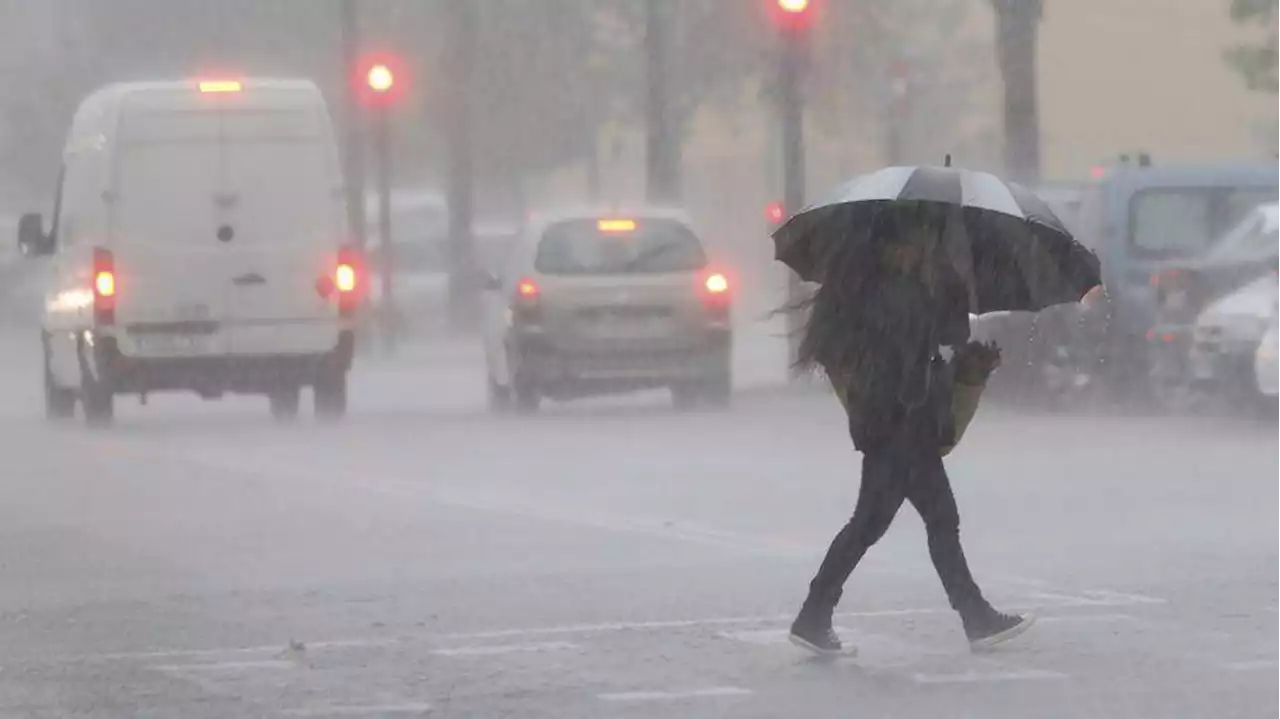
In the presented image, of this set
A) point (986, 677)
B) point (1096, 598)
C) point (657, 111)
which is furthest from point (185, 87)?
point (986, 677)

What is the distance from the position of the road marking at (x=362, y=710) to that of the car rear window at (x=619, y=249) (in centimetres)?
1600

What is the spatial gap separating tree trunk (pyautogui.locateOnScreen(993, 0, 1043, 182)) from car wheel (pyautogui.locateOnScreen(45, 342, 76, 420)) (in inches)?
332

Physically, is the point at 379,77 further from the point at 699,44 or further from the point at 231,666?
the point at 231,666

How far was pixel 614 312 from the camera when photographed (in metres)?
25.2

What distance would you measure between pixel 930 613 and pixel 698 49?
40.4 m

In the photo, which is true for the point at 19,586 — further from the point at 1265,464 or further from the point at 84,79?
the point at 84,79

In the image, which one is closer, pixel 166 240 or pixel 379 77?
pixel 166 240

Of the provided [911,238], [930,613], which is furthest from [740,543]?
[911,238]

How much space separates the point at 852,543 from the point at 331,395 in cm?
1496

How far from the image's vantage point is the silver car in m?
25.1

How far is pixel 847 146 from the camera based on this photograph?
2509 inches

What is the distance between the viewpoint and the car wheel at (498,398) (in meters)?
26.4

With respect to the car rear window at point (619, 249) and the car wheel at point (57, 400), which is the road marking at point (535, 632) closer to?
the car rear window at point (619, 249)

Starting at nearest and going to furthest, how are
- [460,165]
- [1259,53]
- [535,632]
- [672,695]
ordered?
[672,695], [535,632], [1259,53], [460,165]
